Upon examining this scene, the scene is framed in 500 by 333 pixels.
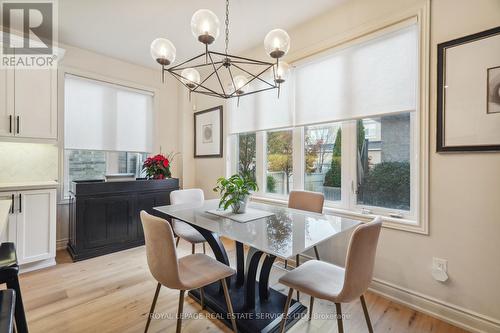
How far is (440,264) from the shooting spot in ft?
6.01

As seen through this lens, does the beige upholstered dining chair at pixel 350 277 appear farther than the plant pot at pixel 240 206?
No

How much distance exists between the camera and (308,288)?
4.57 ft

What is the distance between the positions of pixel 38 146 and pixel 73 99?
0.75 metres

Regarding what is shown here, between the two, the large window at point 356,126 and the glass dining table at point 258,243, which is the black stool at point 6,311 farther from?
the large window at point 356,126

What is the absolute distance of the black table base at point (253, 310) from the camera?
166cm

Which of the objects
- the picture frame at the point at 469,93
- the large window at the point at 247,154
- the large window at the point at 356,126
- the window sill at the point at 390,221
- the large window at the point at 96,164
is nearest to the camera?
the picture frame at the point at 469,93

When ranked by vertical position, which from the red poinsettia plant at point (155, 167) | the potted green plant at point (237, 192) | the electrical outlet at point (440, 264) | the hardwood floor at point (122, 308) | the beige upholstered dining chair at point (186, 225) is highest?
the red poinsettia plant at point (155, 167)

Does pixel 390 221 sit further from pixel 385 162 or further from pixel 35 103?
pixel 35 103

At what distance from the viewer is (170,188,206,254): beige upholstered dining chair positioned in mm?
2343

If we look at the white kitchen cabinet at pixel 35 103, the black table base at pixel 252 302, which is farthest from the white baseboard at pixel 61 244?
the black table base at pixel 252 302

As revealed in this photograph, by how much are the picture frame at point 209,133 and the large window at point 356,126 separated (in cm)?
89

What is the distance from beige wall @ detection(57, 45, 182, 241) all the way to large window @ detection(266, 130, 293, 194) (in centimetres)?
183

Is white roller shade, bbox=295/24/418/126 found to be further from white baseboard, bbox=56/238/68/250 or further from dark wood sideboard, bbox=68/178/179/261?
white baseboard, bbox=56/238/68/250

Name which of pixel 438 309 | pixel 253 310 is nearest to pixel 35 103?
pixel 253 310
